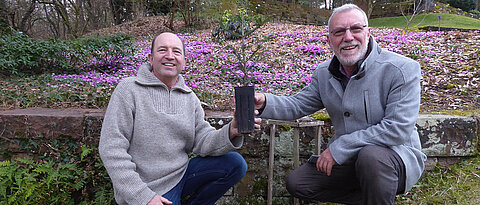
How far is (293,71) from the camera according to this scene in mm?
4516

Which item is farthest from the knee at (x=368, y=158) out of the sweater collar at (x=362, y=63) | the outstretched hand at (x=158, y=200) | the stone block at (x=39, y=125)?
the stone block at (x=39, y=125)

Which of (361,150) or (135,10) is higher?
(135,10)

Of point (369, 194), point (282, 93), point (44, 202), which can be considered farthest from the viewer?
point (282, 93)

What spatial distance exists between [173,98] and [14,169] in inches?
52.7

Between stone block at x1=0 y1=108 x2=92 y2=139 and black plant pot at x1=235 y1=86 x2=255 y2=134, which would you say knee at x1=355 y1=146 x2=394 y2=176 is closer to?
black plant pot at x1=235 y1=86 x2=255 y2=134

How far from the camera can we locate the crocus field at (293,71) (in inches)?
128

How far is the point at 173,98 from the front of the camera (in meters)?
1.80

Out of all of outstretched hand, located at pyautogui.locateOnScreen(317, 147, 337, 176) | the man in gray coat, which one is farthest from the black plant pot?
outstretched hand, located at pyautogui.locateOnScreen(317, 147, 337, 176)

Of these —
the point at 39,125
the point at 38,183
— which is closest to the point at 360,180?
the point at 38,183

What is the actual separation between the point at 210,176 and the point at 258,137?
65 centimetres

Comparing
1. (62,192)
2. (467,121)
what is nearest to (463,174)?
(467,121)

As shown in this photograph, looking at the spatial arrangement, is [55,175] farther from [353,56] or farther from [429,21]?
[429,21]

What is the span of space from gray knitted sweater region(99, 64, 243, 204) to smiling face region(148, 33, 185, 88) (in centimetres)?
6

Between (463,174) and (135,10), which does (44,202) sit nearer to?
(463,174)
